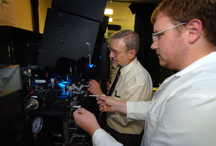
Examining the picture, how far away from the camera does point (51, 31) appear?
76 cm

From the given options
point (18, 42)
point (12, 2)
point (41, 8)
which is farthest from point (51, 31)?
point (41, 8)

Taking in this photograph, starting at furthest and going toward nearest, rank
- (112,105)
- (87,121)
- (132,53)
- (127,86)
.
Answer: (132,53) → (127,86) → (112,105) → (87,121)

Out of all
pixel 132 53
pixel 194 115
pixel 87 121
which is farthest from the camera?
pixel 132 53

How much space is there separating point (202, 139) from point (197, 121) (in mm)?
59

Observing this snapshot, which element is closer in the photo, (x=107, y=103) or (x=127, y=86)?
(x=107, y=103)

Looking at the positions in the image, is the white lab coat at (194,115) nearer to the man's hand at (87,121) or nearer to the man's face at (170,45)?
the man's face at (170,45)

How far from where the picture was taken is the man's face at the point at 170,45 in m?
0.54

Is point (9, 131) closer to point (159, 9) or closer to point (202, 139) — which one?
point (202, 139)

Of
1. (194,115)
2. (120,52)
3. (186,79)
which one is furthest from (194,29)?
(120,52)

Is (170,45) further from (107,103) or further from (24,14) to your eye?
(24,14)

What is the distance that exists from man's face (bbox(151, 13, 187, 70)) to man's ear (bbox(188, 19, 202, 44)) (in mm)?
26

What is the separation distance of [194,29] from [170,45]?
11cm

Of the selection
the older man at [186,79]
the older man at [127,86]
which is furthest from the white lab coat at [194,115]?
the older man at [127,86]

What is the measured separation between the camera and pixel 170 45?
22.6 inches
